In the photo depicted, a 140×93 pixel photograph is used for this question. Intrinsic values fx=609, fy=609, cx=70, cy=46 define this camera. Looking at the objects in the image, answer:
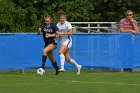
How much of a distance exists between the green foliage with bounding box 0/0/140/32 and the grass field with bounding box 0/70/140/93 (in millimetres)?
16849

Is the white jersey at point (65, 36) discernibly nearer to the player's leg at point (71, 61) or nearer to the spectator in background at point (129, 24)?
the player's leg at point (71, 61)

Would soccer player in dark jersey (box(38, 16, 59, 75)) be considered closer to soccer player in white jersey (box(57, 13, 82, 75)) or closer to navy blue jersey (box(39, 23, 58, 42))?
navy blue jersey (box(39, 23, 58, 42))

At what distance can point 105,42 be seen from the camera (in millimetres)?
18312

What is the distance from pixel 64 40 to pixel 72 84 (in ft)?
11.4

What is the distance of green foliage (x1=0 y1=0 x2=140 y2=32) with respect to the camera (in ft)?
108

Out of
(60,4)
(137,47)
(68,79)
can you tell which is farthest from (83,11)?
(68,79)

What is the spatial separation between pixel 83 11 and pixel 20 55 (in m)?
16.7

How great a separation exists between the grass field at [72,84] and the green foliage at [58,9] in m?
16.8

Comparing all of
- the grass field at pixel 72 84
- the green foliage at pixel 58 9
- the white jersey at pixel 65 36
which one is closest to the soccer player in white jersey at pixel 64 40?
the white jersey at pixel 65 36

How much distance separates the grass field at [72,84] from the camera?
41.1 feet

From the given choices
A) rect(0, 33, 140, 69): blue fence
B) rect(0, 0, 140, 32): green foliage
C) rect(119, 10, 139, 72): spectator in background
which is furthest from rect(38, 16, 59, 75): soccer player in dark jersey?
rect(0, 0, 140, 32): green foliage

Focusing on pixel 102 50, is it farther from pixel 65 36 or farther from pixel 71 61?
pixel 65 36

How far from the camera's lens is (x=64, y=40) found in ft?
56.1

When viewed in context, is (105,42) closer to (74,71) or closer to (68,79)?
(74,71)
